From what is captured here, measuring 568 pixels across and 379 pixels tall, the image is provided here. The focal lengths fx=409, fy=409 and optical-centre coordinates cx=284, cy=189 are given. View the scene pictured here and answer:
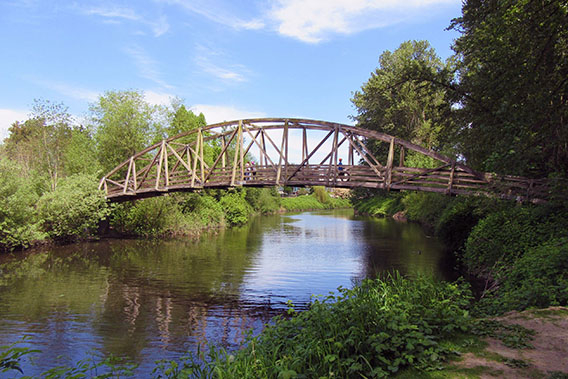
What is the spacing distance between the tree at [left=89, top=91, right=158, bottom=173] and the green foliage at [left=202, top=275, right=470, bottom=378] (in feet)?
101

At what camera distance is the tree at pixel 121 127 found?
34562mm

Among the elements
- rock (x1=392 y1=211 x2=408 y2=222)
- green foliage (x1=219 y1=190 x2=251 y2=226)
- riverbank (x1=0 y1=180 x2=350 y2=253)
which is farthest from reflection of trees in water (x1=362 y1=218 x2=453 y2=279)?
rock (x1=392 y1=211 x2=408 y2=222)

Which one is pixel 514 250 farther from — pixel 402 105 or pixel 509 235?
pixel 402 105

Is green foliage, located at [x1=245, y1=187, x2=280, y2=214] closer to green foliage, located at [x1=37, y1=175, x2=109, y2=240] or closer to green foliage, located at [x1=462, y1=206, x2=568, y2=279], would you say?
green foliage, located at [x1=37, y1=175, x2=109, y2=240]

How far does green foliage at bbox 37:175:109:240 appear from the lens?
25.6 metres

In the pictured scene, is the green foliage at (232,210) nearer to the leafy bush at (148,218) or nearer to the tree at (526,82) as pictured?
the leafy bush at (148,218)

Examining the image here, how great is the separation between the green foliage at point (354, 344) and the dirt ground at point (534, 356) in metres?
0.53

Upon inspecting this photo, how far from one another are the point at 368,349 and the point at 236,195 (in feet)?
147

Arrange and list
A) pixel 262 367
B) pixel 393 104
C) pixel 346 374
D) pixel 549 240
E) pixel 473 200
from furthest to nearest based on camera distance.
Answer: pixel 393 104, pixel 473 200, pixel 549 240, pixel 262 367, pixel 346 374

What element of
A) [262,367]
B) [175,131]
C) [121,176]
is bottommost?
[262,367]

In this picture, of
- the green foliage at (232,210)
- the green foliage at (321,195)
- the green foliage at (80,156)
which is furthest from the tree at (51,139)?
the green foliage at (321,195)

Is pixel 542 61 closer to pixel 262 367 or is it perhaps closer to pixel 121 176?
pixel 262 367

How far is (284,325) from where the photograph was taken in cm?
804

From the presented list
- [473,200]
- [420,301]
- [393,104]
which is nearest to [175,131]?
[393,104]
